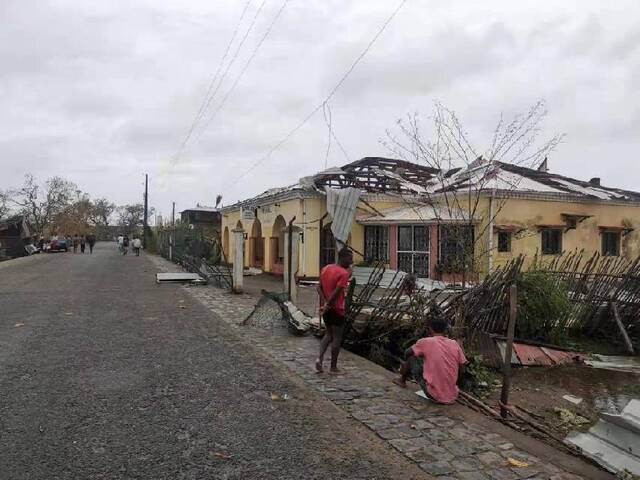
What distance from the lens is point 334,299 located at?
6.46 meters

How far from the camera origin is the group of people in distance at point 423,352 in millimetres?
5453

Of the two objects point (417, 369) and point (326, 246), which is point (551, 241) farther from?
point (417, 369)

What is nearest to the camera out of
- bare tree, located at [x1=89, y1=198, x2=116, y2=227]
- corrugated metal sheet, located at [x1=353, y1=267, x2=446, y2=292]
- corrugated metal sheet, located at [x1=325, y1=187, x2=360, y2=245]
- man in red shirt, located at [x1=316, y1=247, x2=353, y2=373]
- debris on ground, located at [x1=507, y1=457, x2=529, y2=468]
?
debris on ground, located at [x1=507, y1=457, x2=529, y2=468]

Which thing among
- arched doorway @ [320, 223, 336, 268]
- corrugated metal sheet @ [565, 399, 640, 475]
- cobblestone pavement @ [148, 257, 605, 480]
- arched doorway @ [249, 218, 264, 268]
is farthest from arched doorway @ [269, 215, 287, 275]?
corrugated metal sheet @ [565, 399, 640, 475]

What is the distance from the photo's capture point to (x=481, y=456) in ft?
13.6

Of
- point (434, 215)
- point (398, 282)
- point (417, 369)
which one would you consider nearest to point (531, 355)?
point (398, 282)

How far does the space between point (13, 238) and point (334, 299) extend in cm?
4040

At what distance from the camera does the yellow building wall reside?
18188 millimetres

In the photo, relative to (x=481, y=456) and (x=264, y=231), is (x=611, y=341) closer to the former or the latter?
(x=481, y=456)

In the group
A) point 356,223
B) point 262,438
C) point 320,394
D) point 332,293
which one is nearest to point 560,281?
point 332,293

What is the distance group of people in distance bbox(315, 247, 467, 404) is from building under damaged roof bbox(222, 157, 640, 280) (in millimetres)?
10570

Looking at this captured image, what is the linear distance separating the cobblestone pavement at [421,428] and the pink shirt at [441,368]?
159mm

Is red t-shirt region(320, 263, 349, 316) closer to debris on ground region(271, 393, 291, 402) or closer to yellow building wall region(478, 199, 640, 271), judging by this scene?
debris on ground region(271, 393, 291, 402)

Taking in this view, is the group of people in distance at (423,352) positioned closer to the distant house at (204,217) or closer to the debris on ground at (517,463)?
the debris on ground at (517,463)
